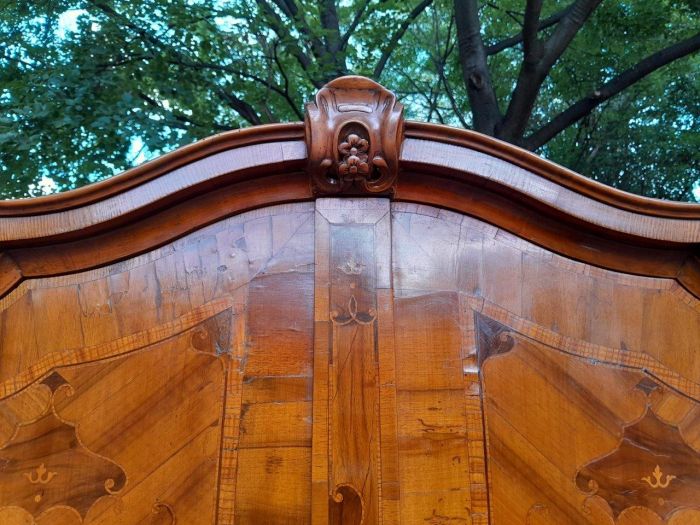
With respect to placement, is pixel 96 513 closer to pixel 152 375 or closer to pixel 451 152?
pixel 152 375

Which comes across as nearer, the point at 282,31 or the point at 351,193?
the point at 351,193

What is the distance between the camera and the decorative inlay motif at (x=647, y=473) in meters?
1.17

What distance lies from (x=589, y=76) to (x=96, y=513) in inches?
163

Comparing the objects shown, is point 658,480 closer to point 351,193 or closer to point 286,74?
point 351,193

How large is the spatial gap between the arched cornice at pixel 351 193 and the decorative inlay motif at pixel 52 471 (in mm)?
295

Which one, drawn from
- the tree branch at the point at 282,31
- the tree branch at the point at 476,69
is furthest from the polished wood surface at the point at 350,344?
the tree branch at the point at 282,31

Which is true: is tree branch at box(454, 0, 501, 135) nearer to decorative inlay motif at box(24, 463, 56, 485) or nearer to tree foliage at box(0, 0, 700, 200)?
tree foliage at box(0, 0, 700, 200)

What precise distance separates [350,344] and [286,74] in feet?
9.66

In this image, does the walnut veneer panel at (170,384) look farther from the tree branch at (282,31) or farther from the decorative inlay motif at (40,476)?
the tree branch at (282,31)

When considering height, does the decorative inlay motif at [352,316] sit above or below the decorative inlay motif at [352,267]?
below

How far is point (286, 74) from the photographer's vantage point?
3.82 metres

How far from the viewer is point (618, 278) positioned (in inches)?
50.1

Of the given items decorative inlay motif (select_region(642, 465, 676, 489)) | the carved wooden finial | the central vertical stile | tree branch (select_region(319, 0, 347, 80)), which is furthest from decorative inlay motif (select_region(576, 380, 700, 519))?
tree branch (select_region(319, 0, 347, 80))

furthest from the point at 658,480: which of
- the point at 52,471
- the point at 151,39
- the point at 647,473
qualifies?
the point at 151,39
